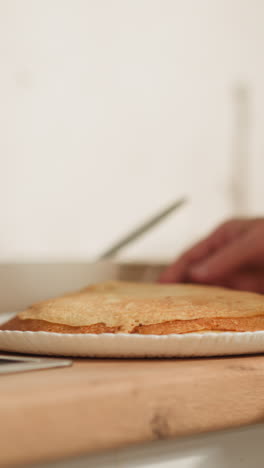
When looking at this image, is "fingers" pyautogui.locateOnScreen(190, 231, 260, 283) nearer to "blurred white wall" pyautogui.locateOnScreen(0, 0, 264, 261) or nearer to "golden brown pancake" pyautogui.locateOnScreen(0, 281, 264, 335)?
"golden brown pancake" pyautogui.locateOnScreen(0, 281, 264, 335)

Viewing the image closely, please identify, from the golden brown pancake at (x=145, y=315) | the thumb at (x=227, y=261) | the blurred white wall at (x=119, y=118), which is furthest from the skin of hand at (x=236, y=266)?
the blurred white wall at (x=119, y=118)

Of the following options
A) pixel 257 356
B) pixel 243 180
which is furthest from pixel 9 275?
pixel 243 180

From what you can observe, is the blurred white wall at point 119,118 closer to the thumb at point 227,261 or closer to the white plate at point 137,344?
the thumb at point 227,261

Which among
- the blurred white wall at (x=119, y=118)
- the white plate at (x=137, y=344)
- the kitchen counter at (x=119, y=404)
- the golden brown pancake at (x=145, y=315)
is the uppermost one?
the blurred white wall at (x=119, y=118)

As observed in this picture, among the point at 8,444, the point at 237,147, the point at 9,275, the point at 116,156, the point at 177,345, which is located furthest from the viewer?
the point at 237,147

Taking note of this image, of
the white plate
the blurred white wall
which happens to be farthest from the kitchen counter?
the blurred white wall

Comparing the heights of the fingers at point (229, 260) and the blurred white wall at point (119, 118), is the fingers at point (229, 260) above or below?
below

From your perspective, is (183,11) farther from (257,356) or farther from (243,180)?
(257,356)
